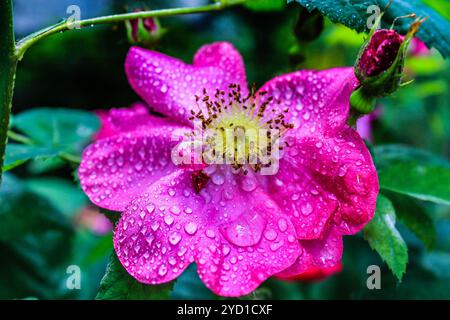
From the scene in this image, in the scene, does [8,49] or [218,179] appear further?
[218,179]

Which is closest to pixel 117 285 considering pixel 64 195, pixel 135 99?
pixel 64 195

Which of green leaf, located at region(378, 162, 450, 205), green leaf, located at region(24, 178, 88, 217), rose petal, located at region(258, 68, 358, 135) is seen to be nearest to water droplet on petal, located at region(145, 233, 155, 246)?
rose petal, located at region(258, 68, 358, 135)

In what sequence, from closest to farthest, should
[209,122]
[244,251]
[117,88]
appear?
[244,251] → [209,122] → [117,88]

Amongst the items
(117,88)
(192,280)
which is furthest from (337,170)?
(117,88)

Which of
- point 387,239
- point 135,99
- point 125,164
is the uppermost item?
point 125,164

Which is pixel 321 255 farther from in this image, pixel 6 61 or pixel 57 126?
pixel 57 126
